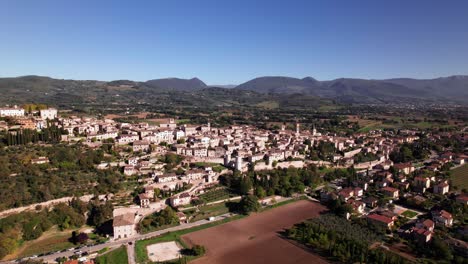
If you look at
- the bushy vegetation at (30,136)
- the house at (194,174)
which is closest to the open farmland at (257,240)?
the house at (194,174)

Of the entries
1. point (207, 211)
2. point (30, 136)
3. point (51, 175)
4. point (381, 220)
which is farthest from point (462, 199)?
point (30, 136)

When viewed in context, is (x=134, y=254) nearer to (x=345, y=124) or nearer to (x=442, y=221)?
(x=442, y=221)

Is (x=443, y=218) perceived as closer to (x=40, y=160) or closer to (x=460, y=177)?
(x=460, y=177)

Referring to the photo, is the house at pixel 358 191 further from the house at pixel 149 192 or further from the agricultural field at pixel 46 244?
the agricultural field at pixel 46 244

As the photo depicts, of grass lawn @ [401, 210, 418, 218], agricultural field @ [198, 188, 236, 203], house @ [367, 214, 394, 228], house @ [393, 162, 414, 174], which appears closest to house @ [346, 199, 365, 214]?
house @ [367, 214, 394, 228]

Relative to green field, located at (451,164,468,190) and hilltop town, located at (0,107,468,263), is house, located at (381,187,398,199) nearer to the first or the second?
hilltop town, located at (0,107,468,263)

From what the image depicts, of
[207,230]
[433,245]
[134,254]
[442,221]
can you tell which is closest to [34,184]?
[134,254]
